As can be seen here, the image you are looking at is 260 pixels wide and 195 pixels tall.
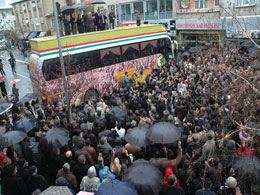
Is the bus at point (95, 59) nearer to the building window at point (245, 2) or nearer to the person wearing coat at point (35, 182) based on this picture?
the person wearing coat at point (35, 182)

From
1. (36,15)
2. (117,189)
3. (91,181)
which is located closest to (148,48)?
(91,181)

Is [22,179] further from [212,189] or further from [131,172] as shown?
[212,189]

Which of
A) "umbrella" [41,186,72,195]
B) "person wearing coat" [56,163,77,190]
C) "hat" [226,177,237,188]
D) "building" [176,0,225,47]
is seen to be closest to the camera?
"umbrella" [41,186,72,195]

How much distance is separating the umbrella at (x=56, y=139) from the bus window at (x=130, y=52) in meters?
8.38

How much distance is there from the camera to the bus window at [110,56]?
12539mm

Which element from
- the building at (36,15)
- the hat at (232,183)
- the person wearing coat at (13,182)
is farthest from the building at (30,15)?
the hat at (232,183)

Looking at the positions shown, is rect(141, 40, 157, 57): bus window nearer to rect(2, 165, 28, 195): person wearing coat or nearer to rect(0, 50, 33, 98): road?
rect(0, 50, 33, 98): road

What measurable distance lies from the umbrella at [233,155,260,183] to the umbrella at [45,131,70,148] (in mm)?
4033

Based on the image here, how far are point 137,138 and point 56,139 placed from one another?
6.84 feet

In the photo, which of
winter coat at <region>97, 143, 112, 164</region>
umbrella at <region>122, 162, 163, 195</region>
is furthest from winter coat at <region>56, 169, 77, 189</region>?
umbrella at <region>122, 162, 163, 195</region>

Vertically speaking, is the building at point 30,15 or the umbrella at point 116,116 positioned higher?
the building at point 30,15

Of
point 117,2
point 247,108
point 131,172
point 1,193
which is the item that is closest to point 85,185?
point 131,172

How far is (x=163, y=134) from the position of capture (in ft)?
18.3

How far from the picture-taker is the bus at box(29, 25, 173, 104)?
33.9 feet
